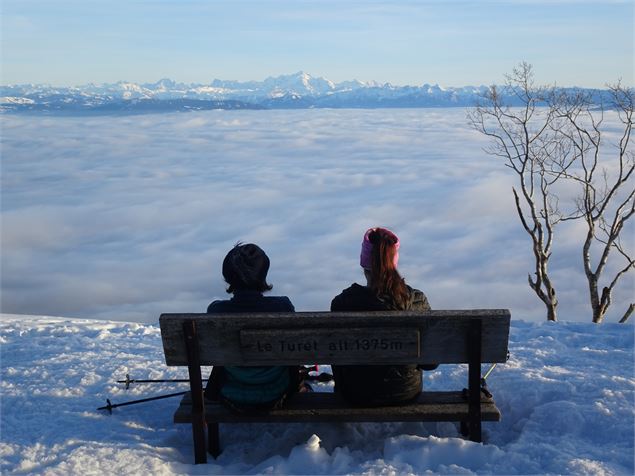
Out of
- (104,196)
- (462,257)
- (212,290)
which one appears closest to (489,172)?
(462,257)

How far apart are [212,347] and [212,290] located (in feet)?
261

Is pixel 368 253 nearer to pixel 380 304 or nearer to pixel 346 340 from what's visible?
pixel 380 304

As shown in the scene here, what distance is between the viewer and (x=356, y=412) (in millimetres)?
3746

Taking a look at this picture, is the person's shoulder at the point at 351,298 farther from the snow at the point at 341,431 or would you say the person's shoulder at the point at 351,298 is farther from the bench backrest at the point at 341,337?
the snow at the point at 341,431

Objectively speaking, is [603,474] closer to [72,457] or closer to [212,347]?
[212,347]

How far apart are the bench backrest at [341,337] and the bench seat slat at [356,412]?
332 mm

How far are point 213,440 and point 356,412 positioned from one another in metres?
0.85

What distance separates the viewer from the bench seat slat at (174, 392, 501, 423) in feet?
12.2

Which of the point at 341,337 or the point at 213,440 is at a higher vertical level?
the point at 341,337

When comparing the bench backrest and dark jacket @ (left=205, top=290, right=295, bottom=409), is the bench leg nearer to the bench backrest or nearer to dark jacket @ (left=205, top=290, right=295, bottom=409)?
dark jacket @ (left=205, top=290, right=295, bottom=409)

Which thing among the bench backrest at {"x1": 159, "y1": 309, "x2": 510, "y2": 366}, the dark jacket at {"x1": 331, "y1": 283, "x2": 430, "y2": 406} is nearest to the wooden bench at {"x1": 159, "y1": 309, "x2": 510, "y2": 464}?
the bench backrest at {"x1": 159, "y1": 309, "x2": 510, "y2": 366}

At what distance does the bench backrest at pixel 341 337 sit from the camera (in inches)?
137

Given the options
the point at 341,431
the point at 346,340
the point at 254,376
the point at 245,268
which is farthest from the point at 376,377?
the point at 245,268

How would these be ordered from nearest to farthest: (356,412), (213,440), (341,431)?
(356,412), (213,440), (341,431)
